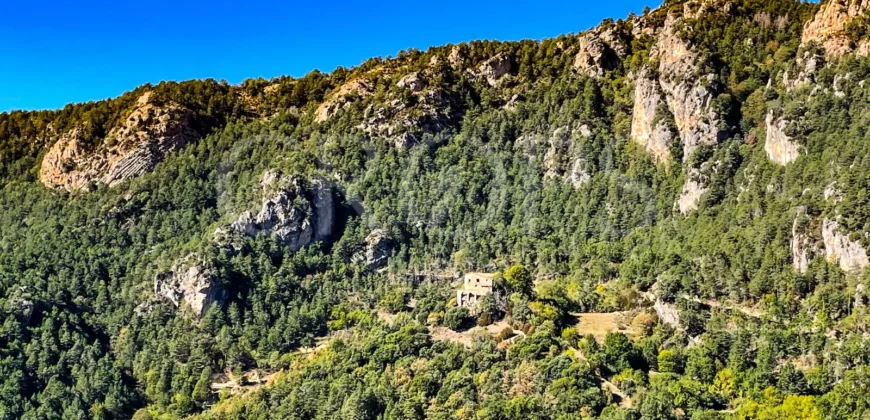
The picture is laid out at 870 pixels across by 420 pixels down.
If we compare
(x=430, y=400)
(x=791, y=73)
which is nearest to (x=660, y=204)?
(x=791, y=73)

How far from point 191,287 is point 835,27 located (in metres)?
107

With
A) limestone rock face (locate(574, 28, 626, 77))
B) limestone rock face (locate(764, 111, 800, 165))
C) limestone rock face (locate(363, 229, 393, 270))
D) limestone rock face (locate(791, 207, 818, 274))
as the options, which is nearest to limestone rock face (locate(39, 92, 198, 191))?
limestone rock face (locate(363, 229, 393, 270))

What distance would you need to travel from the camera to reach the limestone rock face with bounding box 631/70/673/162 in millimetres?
139125

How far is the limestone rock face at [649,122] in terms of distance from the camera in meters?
139

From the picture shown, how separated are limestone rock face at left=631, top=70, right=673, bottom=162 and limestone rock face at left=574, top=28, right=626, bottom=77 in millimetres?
14276

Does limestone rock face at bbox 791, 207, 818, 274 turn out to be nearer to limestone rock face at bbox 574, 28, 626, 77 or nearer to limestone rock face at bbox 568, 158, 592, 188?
limestone rock face at bbox 568, 158, 592, 188

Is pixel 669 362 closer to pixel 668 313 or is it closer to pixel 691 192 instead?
pixel 668 313

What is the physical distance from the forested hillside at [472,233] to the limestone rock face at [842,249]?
324mm

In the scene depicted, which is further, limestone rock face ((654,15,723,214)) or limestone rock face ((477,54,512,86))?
limestone rock face ((477,54,512,86))

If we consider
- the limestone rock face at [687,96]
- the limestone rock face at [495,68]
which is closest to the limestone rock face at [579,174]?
the limestone rock face at [687,96]

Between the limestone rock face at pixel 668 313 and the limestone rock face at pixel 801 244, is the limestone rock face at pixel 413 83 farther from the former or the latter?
the limestone rock face at pixel 801 244

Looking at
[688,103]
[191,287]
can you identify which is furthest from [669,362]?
[191,287]

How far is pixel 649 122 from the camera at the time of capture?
14375cm

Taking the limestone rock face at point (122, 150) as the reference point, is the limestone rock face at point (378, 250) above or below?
below
